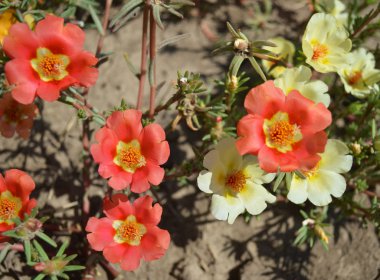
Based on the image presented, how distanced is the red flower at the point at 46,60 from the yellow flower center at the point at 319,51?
1.22m

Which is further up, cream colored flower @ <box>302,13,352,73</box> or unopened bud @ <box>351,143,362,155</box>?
cream colored flower @ <box>302,13,352,73</box>

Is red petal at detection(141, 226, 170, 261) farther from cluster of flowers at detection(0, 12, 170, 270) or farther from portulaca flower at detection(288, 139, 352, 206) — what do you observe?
portulaca flower at detection(288, 139, 352, 206)

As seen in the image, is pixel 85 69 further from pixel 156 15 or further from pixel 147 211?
pixel 147 211

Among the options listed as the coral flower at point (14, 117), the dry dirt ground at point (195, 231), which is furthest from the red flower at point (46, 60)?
the dry dirt ground at point (195, 231)

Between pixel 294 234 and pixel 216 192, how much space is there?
1.00 m

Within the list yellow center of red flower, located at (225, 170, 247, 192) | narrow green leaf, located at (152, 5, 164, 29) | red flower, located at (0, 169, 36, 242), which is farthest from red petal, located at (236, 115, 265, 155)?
red flower, located at (0, 169, 36, 242)

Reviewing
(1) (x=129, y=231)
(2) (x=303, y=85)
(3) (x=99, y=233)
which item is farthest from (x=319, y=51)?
(3) (x=99, y=233)

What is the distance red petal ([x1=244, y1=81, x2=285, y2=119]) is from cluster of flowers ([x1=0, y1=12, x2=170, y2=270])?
448mm

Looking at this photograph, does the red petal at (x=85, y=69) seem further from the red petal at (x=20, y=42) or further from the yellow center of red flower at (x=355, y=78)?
the yellow center of red flower at (x=355, y=78)

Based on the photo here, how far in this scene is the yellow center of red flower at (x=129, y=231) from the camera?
2162 millimetres

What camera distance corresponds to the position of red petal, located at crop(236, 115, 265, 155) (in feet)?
6.03

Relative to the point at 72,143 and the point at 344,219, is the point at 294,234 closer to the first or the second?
the point at 344,219

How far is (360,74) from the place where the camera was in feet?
8.65

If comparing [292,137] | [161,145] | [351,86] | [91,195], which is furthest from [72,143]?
[351,86]
